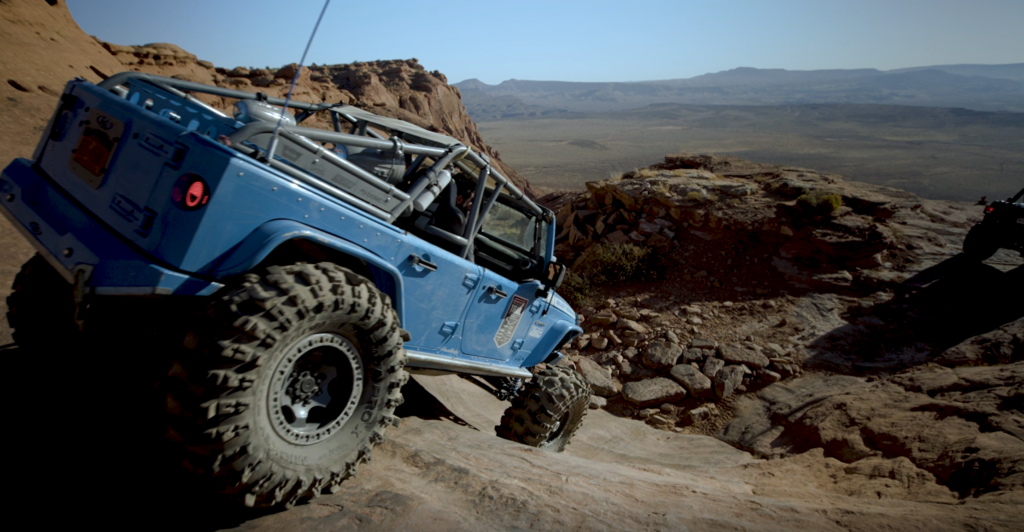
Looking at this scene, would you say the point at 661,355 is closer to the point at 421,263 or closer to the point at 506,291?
the point at 506,291

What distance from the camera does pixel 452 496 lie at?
2855mm

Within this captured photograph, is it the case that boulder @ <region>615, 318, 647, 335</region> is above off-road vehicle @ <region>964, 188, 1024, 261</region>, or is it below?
below

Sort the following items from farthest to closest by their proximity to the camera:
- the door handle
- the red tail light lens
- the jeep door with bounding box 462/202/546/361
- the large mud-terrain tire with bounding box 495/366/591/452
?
the large mud-terrain tire with bounding box 495/366/591/452
the jeep door with bounding box 462/202/546/361
the door handle
the red tail light lens

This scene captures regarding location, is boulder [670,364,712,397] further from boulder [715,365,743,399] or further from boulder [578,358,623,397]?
boulder [578,358,623,397]

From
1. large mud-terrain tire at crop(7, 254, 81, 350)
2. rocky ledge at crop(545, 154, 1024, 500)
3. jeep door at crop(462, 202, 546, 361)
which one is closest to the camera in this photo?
large mud-terrain tire at crop(7, 254, 81, 350)

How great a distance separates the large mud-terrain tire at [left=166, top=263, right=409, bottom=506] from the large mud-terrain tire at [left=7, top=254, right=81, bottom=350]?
1751 millimetres

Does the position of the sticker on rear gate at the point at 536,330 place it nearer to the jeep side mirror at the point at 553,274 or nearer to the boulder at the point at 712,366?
the jeep side mirror at the point at 553,274

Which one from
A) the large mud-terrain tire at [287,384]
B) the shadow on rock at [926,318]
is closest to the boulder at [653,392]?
the shadow on rock at [926,318]

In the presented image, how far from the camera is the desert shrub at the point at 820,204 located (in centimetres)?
1118

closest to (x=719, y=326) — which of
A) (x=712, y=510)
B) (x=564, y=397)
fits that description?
(x=564, y=397)

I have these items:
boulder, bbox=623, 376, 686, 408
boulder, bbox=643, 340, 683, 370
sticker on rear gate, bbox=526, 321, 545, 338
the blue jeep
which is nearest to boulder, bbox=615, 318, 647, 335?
boulder, bbox=643, 340, 683, 370

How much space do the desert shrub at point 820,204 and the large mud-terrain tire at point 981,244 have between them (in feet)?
7.55

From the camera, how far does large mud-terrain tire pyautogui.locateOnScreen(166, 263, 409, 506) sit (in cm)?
217

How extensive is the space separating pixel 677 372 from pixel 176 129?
288 inches
